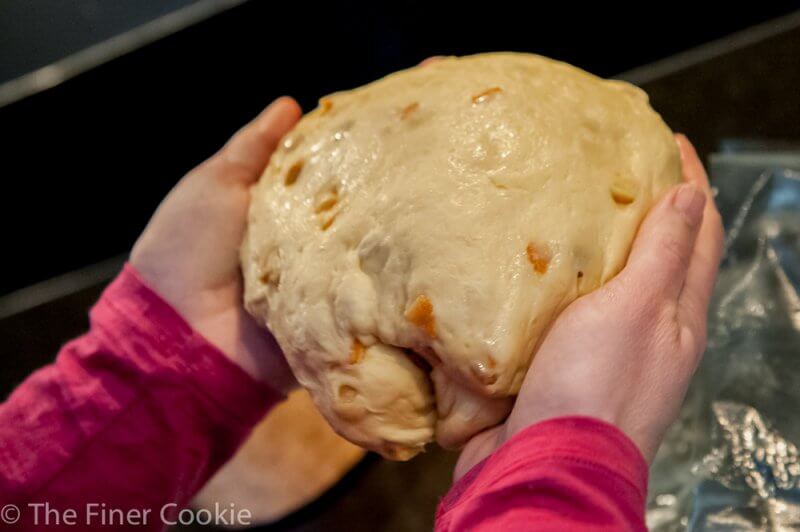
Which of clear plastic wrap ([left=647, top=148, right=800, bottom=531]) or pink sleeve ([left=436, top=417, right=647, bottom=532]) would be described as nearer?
pink sleeve ([left=436, top=417, right=647, bottom=532])

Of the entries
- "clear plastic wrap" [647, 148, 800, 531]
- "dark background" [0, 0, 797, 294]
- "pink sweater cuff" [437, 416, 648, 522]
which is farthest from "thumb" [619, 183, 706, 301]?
"dark background" [0, 0, 797, 294]

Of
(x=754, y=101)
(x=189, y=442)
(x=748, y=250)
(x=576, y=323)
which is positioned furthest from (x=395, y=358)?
(x=754, y=101)

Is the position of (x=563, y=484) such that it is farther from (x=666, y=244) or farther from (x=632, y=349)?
(x=666, y=244)

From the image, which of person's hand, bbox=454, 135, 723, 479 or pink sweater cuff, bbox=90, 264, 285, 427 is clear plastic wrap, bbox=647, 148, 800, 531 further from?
pink sweater cuff, bbox=90, 264, 285, 427

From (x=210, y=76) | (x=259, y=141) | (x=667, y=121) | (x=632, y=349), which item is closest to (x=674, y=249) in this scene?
(x=632, y=349)

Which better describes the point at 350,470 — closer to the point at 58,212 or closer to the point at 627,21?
the point at 58,212

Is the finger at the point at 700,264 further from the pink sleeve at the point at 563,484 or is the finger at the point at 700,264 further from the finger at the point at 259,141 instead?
the finger at the point at 259,141
